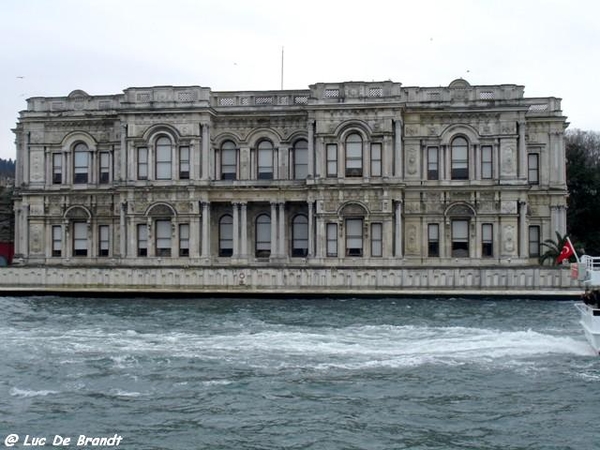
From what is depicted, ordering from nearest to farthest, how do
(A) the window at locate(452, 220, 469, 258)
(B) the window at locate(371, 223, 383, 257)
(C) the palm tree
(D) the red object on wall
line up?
(C) the palm tree, (B) the window at locate(371, 223, 383, 257), (A) the window at locate(452, 220, 469, 258), (D) the red object on wall

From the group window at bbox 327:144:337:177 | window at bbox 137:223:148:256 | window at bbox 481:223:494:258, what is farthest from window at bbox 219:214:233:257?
window at bbox 481:223:494:258

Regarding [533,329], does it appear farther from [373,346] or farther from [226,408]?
[226,408]

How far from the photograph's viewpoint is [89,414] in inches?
678

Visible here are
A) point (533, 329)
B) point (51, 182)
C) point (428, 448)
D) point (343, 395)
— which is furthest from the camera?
point (51, 182)

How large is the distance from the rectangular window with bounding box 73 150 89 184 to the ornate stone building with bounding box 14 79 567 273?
11cm

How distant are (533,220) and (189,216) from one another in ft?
61.4

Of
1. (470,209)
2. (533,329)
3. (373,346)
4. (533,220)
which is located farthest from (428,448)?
(533,220)

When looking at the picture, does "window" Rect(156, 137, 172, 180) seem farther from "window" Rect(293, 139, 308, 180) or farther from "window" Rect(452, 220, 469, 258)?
"window" Rect(452, 220, 469, 258)

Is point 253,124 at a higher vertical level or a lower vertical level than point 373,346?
higher

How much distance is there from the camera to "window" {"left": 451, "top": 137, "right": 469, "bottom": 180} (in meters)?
48.2

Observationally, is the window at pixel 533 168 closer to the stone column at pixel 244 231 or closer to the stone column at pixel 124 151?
the stone column at pixel 244 231

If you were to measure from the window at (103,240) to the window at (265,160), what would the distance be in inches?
364

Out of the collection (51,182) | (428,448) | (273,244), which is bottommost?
(428,448)

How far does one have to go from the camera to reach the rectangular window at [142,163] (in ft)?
160
